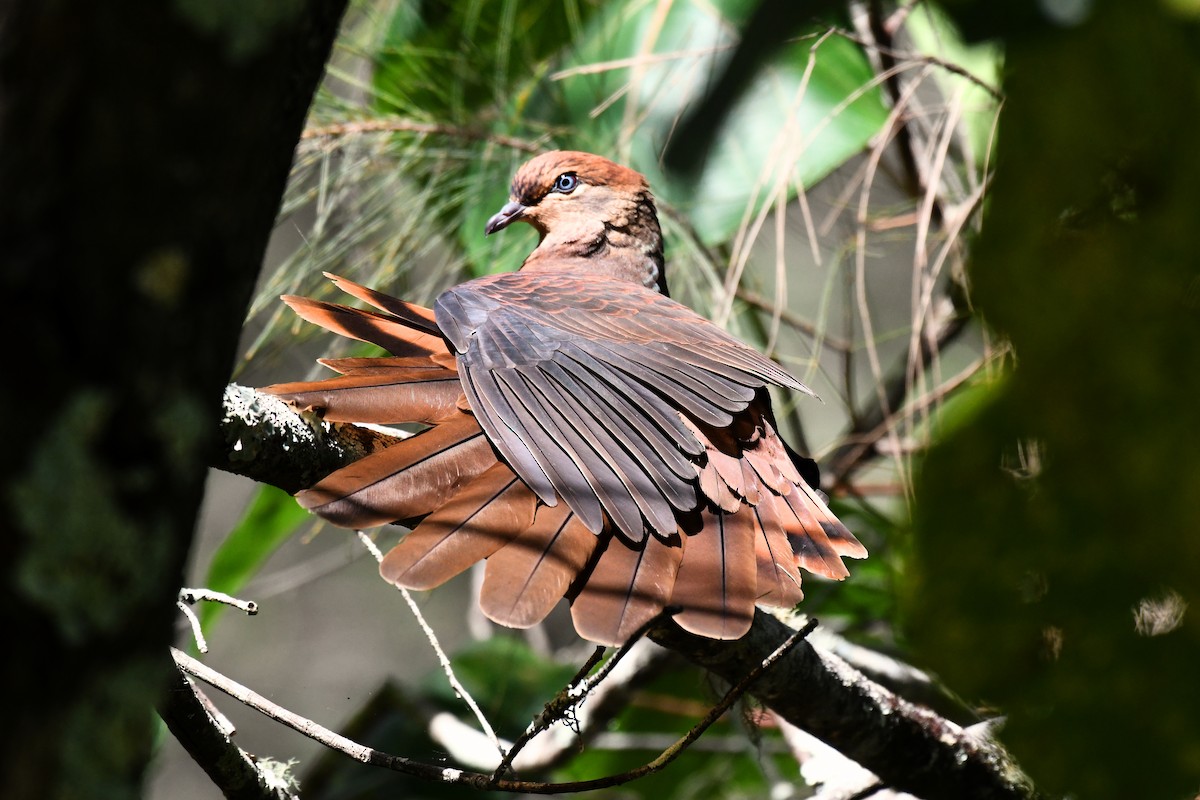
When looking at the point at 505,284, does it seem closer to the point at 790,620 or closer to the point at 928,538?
the point at 790,620

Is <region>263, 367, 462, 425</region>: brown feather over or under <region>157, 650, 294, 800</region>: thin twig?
over

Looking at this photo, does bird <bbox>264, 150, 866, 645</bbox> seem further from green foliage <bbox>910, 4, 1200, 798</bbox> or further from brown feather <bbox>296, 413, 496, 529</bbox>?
green foliage <bbox>910, 4, 1200, 798</bbox>

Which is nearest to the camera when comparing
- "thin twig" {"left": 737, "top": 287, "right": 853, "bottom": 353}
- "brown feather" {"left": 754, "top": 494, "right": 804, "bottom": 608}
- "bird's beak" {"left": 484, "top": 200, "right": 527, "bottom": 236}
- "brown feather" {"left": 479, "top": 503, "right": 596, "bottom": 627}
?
"brown feather" {"left": 479, "top": 503, "right": 596, "bottom": 627}

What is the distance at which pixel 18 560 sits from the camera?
55 cm

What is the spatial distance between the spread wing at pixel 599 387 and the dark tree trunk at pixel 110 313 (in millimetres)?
943

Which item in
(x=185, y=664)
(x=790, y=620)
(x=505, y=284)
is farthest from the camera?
(x=505, y=284)

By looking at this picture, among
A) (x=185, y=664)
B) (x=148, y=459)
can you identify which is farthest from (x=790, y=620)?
(x=148, y=459)

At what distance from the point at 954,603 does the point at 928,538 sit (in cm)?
4

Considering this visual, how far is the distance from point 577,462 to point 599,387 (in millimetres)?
194

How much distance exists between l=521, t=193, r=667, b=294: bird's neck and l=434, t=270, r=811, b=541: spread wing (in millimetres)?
576

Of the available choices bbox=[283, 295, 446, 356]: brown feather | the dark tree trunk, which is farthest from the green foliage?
bbox=[283, 295, 446, 356]: brown feather

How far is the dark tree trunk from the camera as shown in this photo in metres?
0.54

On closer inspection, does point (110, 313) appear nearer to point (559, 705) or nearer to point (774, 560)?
point (559, 705)

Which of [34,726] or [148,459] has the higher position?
[148,459]
